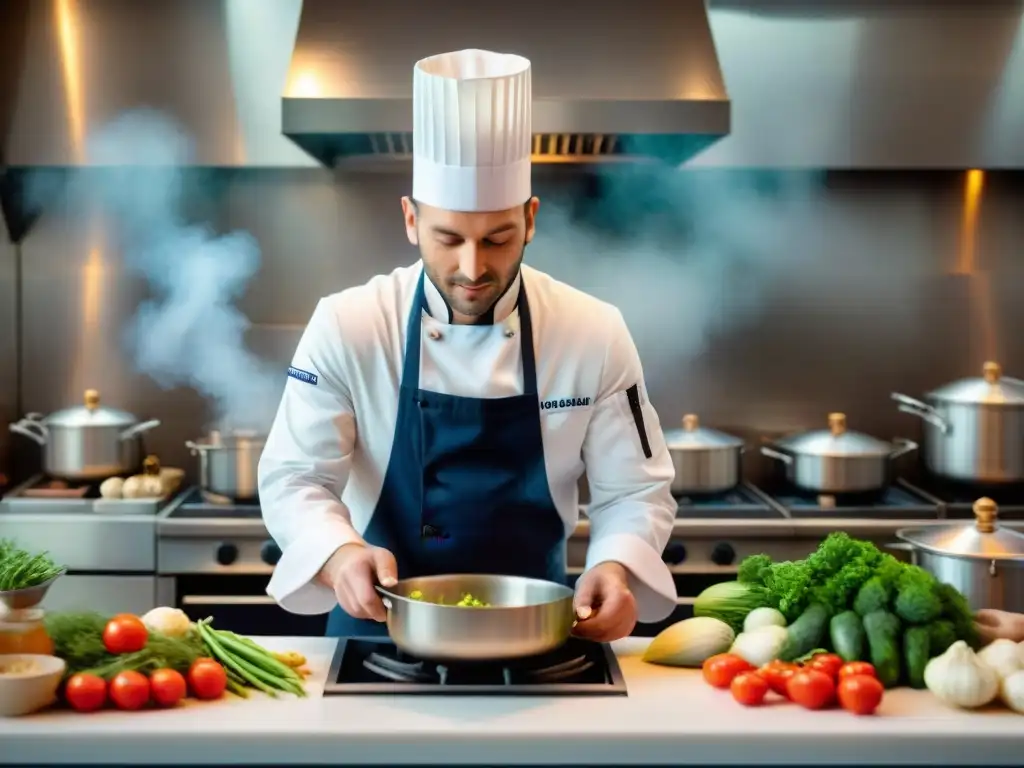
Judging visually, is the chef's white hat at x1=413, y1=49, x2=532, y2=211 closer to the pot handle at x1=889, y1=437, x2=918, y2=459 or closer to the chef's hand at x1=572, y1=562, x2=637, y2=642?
the chef's hand at x1=572, y1=562, x2=637, y2=642

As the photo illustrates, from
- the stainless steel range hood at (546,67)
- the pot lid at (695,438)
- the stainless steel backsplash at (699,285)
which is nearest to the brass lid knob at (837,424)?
the pot lid at (695,438)

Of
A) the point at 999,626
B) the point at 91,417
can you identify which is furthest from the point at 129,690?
the point at 91,417

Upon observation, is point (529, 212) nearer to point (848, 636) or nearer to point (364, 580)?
point (364, 580)

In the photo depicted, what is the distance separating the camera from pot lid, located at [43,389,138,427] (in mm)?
3840

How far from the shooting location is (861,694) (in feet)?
6.11

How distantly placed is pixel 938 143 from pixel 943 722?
2496mm

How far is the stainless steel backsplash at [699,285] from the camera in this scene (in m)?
4.19

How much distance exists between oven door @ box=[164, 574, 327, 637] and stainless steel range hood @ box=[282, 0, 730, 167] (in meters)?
1.28

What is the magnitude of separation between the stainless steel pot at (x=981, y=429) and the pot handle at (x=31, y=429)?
2674 mm

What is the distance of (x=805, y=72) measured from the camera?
393 centimetres

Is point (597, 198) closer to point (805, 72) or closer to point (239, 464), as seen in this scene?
point (805, 72)

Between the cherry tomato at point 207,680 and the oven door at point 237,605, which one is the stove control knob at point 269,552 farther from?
the cherry tomato at point 207,680

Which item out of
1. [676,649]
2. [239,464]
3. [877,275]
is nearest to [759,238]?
[877,275]

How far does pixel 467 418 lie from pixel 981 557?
1046 mm
